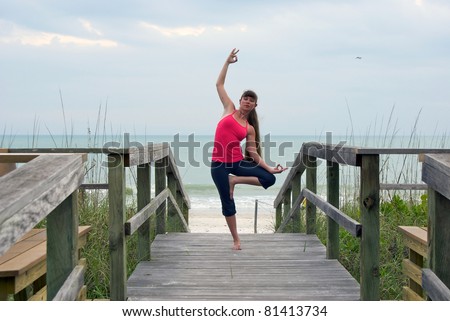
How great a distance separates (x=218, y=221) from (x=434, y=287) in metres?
13.7

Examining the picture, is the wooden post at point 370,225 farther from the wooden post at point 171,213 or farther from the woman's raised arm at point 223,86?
the wooden post at point 171,213

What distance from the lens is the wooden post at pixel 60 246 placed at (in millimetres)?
2619

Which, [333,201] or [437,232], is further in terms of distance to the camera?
[333,201]

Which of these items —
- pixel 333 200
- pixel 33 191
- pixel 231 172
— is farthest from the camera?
pixel 231 172

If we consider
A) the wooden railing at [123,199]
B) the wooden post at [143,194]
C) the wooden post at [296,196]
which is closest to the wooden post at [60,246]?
the wooden railing at [123,199]

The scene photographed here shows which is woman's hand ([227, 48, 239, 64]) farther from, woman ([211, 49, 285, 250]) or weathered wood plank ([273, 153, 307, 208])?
weathered wood plank ([273, 153, 307, 208])

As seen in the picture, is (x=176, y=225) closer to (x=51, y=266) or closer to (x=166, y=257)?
(x=166, y=257)

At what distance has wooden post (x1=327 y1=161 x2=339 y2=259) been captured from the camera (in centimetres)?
520

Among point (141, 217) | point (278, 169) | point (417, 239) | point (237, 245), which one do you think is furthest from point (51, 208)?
point (237, 245)

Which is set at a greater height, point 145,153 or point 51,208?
point 145,153

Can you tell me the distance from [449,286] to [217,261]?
2948 millimetres

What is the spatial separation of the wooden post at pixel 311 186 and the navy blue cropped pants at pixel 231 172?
2.69 feet

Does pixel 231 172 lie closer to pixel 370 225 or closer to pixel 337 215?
pixel 337 215

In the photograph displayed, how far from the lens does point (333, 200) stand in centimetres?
525
